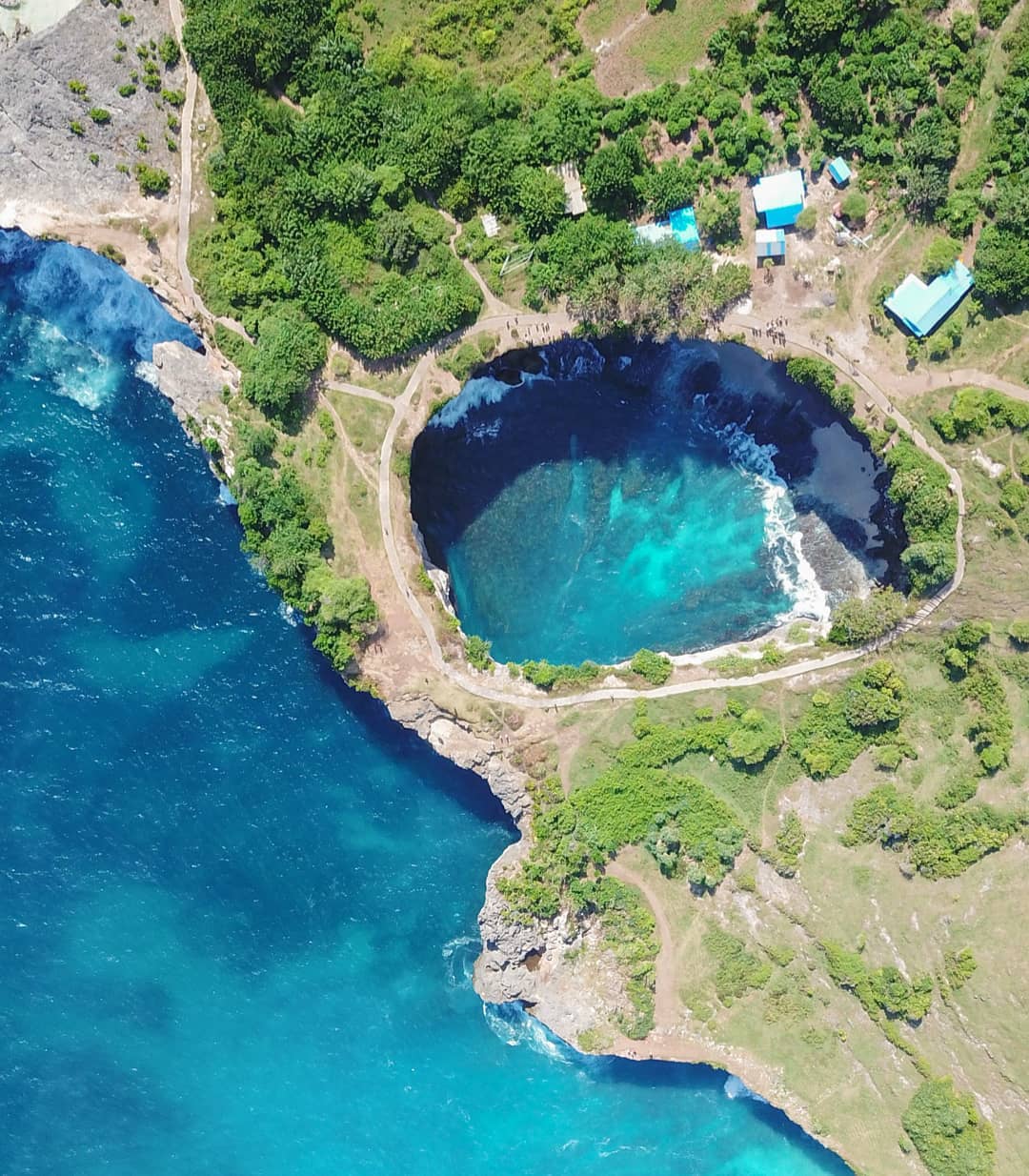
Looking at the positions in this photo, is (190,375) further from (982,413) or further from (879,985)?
(879,985)

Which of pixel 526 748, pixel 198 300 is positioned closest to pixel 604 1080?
pixel 526 748

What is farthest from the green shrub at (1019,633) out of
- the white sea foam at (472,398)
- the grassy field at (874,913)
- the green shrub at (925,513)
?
the white sea foam at (472,398)

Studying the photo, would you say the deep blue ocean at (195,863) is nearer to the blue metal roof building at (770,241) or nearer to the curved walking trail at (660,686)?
the curved walking trail at (660,686)

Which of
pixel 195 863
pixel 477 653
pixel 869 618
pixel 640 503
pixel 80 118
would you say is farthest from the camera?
pixel 640 503

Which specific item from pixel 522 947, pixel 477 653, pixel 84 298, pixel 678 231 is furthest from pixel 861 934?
pixel 84 298

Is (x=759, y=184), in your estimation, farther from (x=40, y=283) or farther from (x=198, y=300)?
(x=40, y=283)

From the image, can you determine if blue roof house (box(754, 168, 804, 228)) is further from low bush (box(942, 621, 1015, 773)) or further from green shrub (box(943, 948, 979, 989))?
green shrub (box(943, 948, 979, 989))
